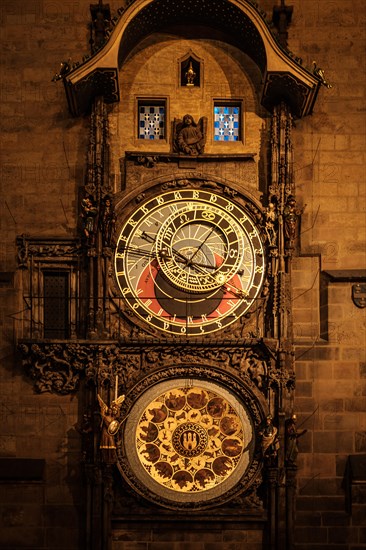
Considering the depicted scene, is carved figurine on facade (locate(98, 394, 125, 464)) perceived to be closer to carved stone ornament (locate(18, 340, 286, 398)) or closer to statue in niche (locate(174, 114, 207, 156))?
carved stone ornament (locate(18, 340, 286, 398))

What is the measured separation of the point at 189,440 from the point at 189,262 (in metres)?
2.01

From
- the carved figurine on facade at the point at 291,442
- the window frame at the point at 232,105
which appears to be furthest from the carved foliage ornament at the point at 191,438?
the window frame at the point at 232,105

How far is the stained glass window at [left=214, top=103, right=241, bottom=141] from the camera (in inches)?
874

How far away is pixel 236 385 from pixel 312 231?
78.7 inches

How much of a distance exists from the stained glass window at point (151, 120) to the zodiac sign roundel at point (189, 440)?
9.57 feet

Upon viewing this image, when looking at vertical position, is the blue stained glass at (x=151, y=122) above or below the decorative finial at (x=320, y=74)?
below

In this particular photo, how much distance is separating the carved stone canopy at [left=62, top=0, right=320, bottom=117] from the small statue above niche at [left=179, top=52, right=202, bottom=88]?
0.31 metres

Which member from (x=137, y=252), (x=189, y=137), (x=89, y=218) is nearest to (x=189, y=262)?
(x=137, y=252)

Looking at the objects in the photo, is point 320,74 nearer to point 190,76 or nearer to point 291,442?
point 190,76

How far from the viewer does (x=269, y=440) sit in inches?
829

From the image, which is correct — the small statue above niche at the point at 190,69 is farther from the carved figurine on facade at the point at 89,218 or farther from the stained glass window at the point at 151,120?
the carved figurine on facade at the point at 89,218

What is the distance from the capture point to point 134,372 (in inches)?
841

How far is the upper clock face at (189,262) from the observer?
70.9 feet

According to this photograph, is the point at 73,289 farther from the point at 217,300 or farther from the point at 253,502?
the point at 253,502
